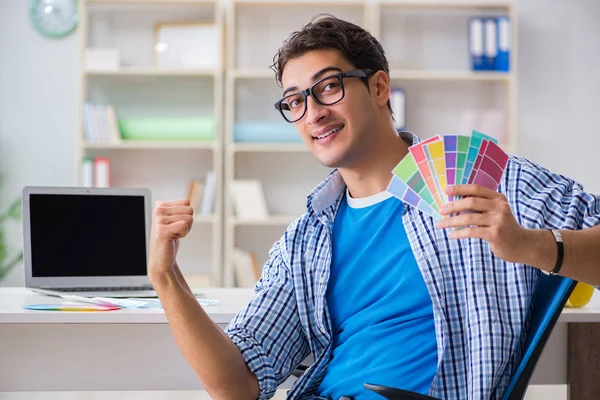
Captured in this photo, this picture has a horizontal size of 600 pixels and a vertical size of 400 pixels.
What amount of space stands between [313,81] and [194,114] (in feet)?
10.7

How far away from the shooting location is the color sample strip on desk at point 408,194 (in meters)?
1.17

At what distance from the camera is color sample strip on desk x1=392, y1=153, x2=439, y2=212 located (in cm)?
116

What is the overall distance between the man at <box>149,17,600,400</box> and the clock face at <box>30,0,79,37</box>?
3.40 m

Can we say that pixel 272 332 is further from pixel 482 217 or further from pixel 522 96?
pixel 522 96

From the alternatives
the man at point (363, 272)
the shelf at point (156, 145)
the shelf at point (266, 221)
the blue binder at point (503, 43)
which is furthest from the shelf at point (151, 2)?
the man at point (363, 272)

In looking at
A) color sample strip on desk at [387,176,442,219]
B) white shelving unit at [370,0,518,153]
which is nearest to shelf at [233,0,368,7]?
white shelving unit at [370,0,518,153]

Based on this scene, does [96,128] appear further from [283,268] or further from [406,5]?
[283,268]

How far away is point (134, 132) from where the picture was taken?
4488 millimetres

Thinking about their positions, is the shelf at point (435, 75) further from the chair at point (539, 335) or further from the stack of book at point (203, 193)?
the chair at point (539, 335)

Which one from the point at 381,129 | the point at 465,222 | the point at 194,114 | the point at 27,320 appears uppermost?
the point at 194,114

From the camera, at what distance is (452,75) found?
4.40 meters

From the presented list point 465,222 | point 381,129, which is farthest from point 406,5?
point 465,222

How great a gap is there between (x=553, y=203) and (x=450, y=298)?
26 cm

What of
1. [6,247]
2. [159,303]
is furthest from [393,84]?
[159,303]
